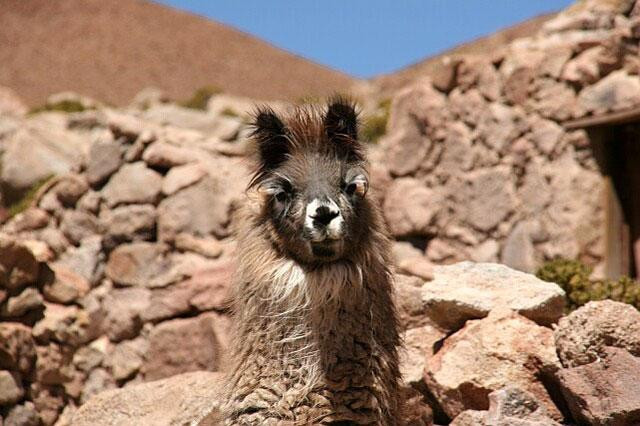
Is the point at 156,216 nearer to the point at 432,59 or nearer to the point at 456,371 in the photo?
the point at 456,371

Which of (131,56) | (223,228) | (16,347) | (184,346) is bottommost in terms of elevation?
(184,346)

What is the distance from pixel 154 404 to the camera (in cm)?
644

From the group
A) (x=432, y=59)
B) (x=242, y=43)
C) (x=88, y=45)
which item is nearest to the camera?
(x=432, y=59)

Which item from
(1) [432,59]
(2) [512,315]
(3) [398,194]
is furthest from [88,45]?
(2) [512,315]

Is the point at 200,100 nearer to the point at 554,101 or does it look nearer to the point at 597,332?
the point at 554,101

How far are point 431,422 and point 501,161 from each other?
21.8 ft

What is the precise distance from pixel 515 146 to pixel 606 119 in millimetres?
1384

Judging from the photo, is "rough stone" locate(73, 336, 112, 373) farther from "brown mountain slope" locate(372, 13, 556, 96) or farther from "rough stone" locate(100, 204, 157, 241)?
"brown mountain slope" locate(372, 13, 556, 96)

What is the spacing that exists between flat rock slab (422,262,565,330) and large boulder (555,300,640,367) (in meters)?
0.59

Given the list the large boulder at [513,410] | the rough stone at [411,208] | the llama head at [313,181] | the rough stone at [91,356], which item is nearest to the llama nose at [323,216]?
the llama head at [313,181]

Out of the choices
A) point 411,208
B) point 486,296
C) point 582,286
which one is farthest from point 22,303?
point 411,208

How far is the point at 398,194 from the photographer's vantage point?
42.2 feet

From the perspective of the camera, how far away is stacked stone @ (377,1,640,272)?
35.9 feet

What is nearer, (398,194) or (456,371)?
(456,371)
